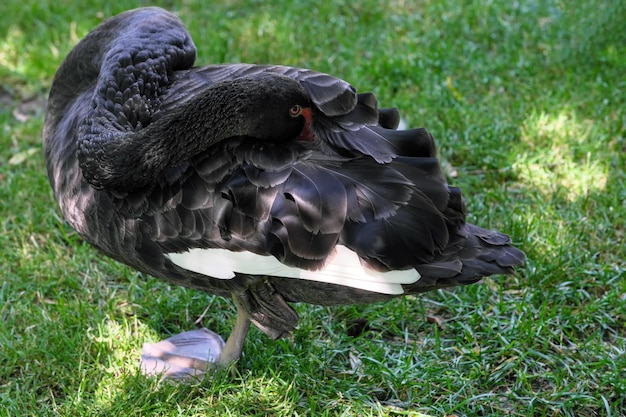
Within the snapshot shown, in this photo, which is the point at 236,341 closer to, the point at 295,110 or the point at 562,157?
the point at 295,110

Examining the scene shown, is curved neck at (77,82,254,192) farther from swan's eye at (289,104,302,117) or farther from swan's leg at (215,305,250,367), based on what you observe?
swan's leg at (215,305,250,367)

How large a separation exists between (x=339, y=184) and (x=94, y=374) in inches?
51.0

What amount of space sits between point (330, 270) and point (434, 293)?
1066 mm

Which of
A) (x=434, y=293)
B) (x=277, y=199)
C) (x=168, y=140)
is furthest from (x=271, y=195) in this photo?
(x=434, y=293)

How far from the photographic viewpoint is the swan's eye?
2512 mm

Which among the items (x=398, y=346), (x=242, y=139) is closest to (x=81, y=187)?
(x=242, y=139)

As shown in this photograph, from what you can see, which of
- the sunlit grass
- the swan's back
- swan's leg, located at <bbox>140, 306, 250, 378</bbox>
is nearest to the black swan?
the swan's back

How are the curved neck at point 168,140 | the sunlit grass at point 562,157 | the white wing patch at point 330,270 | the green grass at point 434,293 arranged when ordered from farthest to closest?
the sunlit grass at point 562,157 → the green grass at point 434,293 → the curved neck at point 168,140 → the white wing patch at point 330,270

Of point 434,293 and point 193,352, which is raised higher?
point 434,293

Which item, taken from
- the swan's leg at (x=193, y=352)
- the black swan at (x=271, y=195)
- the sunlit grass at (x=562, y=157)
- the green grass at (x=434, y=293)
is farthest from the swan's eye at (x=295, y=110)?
the sunlit grass at (x=562, y=157)

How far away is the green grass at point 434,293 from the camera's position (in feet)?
9.28

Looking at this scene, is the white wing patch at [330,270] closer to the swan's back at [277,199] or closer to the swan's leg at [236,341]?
the swan's back at [277,199]

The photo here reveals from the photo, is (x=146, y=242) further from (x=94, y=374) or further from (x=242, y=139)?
(x=94, y=374)

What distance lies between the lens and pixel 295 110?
8.29ft
